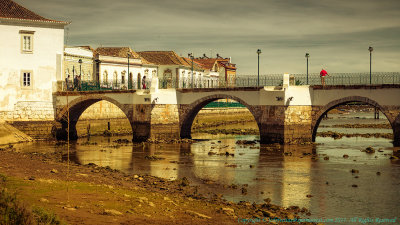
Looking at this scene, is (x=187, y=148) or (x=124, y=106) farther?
(x=124, y=106)

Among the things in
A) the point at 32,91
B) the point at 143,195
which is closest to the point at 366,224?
the point at 143,195

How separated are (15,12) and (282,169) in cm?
2721

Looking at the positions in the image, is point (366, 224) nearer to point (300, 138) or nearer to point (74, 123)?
point (300, 138)

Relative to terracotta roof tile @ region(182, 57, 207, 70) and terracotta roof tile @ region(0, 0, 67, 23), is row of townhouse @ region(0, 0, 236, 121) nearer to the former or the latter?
terracotta roof tile @ region(0, 0, 67, 23)

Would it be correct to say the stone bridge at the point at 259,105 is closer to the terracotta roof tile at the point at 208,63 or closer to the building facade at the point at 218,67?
the building facade at the point at 218,67

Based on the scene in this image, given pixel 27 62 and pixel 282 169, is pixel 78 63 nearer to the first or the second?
pixel 27 62

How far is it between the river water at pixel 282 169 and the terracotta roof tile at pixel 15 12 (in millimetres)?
10555

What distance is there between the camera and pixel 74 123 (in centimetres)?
4775

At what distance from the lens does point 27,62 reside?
43.5 metres

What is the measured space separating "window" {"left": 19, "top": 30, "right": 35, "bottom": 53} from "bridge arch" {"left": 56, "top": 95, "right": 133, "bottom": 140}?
18.2ft

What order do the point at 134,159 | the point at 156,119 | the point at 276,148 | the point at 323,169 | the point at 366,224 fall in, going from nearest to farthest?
the point at 366,224, the point at 323,169, the point at 134,159, the point at 276,148, the point at 156,119

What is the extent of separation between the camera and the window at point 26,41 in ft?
142

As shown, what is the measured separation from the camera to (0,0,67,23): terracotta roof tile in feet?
141

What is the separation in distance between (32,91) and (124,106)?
789 cm
